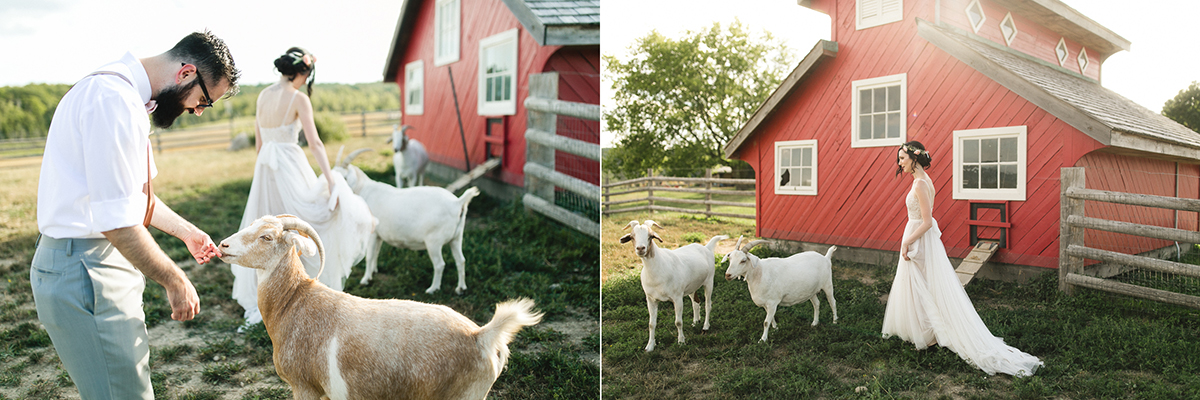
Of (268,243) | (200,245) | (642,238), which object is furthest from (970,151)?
(200,245)

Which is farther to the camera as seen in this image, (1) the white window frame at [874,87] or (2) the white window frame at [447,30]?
(2) the white window frame at [447,30]

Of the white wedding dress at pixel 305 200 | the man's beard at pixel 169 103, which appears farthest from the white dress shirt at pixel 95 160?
the white wedding dress at pixel 305 200

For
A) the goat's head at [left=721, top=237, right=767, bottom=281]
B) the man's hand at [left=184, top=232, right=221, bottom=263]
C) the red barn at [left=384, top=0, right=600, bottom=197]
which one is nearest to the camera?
the man's hand at [left=184, top=232, right=221, bottom=263]

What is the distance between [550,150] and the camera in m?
6.49

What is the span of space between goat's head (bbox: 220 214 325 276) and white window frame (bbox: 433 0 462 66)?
605cm

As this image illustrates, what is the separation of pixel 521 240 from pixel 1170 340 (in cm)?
505

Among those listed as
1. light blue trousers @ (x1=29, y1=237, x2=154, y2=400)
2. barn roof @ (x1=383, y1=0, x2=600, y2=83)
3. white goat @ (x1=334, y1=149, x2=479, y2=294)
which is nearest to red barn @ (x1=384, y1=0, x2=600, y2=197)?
barn roof @ (x1=383, y1=0, x2=600, y2=83)

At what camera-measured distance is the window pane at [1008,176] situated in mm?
2191

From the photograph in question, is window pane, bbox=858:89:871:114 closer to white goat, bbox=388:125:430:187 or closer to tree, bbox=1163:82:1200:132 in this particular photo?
tree, bbox=1163:82:1200:132

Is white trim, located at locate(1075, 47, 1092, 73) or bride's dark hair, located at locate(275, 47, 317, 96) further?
bride's dark hair, located at locate(275, 47, 317, 96)

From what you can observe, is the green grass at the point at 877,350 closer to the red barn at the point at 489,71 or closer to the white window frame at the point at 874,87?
the white window frame at the point at 874,87

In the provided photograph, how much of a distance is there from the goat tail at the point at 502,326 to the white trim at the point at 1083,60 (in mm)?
2259

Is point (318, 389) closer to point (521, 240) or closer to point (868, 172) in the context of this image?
point (868, 172)

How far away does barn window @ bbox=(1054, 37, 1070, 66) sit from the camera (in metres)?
2.25
